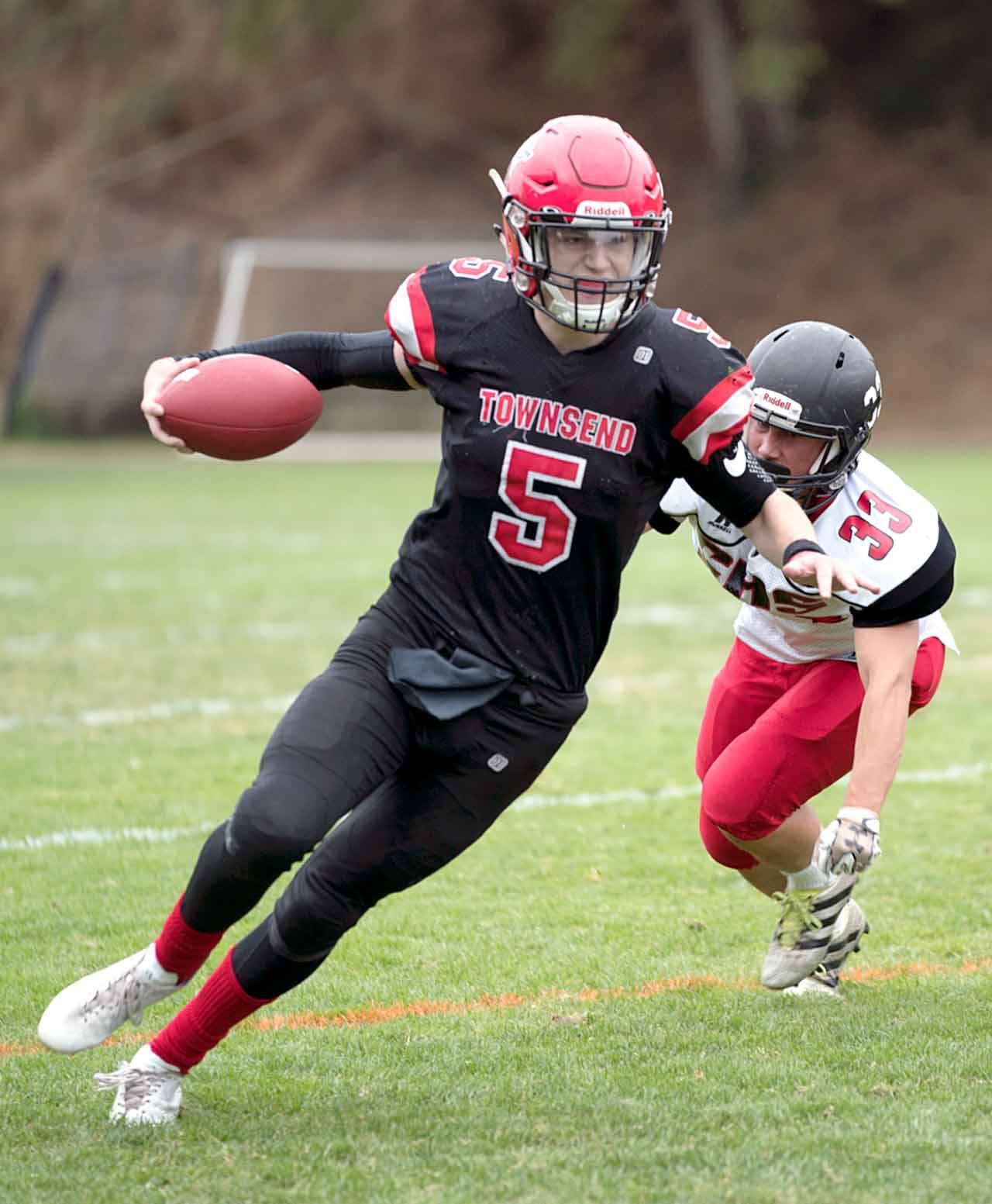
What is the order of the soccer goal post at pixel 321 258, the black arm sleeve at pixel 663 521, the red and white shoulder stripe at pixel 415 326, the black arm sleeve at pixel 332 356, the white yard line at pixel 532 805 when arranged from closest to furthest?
the red and white shoulder stripe at pixel 415 326
the black arm sleeve at pixel 332 356
the black arm sleeve at pixel 663 521
the white yard line at pixel 532 805
the soccer goal post at pixel 321 258

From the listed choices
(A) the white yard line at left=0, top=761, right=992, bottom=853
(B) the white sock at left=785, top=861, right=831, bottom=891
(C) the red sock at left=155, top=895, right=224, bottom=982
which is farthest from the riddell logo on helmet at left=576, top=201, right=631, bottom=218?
(A) the white yard line at left=0, top=761, right=992, bottom=853

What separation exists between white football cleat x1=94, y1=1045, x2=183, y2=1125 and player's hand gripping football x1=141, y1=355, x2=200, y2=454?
118cm

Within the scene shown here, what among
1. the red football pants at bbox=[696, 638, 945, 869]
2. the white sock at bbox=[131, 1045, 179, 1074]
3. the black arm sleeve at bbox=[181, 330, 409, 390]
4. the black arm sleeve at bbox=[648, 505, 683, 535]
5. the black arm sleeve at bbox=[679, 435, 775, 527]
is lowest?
the white sock at bbox=[131, 1045, 179, 1074]

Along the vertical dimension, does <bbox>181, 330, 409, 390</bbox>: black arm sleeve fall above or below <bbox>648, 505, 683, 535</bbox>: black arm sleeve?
above

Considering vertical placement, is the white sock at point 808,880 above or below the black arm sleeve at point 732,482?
below

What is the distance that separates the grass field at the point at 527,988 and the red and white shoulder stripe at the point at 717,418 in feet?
4.07

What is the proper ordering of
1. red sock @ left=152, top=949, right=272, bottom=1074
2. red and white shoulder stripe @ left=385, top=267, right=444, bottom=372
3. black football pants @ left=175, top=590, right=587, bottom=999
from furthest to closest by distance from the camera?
1. red and white shoulder stripe @ left=385, top=267, right=444, bottom=372
2. red sock @ left=152, top=949, right=272, bottom=1074
3. black football pants @ left=175, top=590, right=587, bottom=999

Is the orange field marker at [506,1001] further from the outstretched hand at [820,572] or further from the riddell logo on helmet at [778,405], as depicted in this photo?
the riddell logo on helmet at [778,405]

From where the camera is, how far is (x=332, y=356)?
3.45 meters

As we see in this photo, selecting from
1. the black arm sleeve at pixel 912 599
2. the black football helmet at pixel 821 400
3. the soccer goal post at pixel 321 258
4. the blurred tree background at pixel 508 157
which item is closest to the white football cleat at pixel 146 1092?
the black arm sleeve at pixel 912 599

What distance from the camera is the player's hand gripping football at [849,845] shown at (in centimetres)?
334

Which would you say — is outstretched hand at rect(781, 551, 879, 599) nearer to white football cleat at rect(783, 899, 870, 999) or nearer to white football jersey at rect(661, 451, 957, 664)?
white football jersey at rect(661, 451, 957, 664)

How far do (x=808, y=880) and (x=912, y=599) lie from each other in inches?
33.6

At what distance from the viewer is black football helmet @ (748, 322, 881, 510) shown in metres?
3.77
